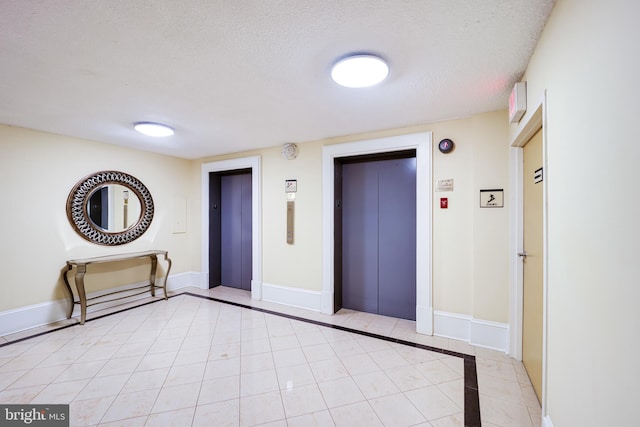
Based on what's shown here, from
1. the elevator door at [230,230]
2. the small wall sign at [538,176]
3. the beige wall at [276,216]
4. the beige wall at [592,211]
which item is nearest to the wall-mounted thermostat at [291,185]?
the beige wall at [276,216]

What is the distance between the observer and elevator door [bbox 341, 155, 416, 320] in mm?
3256

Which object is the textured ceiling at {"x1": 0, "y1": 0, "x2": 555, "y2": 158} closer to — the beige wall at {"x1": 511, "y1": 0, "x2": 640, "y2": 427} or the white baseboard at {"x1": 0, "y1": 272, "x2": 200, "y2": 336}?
the beige wall at {"x1": 511, "y1": 0, "x2": 640, "y2": 427}

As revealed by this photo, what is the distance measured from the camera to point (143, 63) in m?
1.76

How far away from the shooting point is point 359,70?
1.76 m

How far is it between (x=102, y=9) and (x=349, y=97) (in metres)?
1.63

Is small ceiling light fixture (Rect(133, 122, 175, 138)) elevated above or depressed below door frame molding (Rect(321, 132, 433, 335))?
above

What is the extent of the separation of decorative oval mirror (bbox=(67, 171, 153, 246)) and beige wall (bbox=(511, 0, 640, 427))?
4710mm

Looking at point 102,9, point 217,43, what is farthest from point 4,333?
point 217,43

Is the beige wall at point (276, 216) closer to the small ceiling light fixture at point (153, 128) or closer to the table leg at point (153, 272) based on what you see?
the table leg at point (153, 272)

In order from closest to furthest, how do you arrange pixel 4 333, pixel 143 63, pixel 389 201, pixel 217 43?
pixel 217 43
pixel 143 63
pixel 4 333
pixel 389 201

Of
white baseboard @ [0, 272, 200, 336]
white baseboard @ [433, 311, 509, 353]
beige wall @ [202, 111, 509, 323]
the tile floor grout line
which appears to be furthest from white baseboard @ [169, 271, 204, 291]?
white baseboard @ [433, 311, 509, 353]

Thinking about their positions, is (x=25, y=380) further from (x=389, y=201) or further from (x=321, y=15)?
(x=389, y=201)

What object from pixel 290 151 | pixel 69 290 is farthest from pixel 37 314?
pixel 290 151

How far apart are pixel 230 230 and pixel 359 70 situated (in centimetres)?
370
